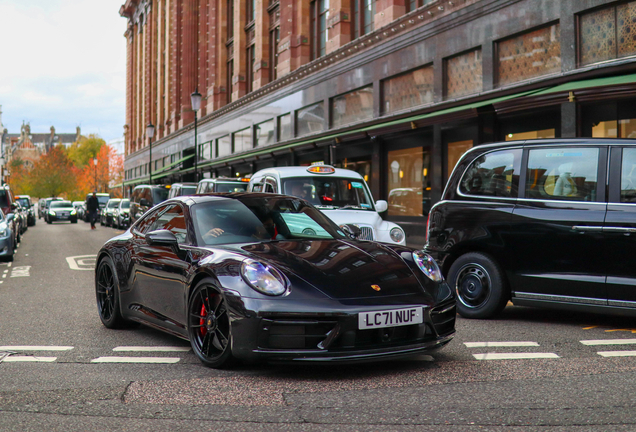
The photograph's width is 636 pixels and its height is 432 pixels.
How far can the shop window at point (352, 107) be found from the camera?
2254cm

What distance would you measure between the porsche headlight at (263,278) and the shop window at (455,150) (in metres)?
13.7

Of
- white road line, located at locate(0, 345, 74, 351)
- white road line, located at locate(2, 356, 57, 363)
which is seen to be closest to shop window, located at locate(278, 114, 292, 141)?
white road line, located at locate(0, 345, 74, 351)

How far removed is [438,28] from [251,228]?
1454cm

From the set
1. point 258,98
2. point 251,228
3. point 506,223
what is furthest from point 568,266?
point 258,98

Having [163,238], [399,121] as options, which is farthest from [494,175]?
[399,121]

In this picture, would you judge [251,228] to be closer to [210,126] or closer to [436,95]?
[436,95]

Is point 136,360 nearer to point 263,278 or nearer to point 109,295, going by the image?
point 263,278

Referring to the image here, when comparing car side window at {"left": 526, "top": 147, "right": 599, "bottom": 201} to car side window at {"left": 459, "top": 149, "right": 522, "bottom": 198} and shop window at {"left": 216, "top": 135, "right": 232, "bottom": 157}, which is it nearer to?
car side window at {"left": 459, "top": 149, "right": 522, "bottom": 198}

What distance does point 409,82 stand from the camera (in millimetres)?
20203

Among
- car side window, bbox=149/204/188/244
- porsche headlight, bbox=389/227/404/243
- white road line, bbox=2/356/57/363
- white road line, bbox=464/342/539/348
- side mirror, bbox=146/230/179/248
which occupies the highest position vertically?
car side window, bbox=149/204/188/244

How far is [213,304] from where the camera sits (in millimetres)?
4980

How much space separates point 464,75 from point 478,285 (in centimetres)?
1181

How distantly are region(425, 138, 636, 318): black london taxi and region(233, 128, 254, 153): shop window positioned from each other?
27131mm

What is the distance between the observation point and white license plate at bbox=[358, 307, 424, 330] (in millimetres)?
4457
